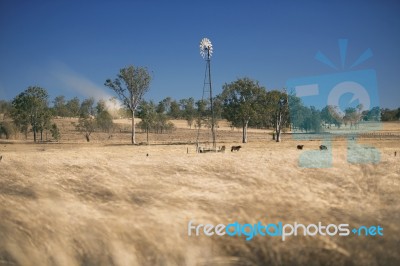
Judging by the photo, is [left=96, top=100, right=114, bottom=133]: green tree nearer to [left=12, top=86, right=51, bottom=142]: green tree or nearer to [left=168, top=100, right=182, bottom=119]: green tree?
[left=12, top=86, right=51, bottom=142]: green tree

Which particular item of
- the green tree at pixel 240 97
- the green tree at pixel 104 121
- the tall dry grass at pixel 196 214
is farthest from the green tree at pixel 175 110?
the tall dry grass at pixel 196 214

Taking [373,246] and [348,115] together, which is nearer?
[373,246]

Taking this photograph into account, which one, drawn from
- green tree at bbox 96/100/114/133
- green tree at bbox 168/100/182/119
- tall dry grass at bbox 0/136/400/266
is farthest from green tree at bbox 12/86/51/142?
green tree at bbox 168/100/182/119

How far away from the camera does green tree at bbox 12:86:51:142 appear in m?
72.4

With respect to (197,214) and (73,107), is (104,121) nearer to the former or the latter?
(73,107)

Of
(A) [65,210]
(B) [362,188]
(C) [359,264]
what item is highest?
(B) [362,188]

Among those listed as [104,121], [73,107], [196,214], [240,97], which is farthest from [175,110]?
[196,214]

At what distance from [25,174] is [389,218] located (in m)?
1.74

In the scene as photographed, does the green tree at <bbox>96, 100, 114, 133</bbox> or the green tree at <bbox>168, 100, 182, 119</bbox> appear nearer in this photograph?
the green tree at <bbox>96, 100, 114, 133</bbox>

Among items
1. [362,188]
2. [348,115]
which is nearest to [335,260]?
[362,188]

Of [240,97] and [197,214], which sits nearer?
[197,214]

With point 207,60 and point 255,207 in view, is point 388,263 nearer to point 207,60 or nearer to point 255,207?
point 255,207

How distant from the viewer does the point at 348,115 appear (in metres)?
165

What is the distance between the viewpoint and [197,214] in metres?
1.58
